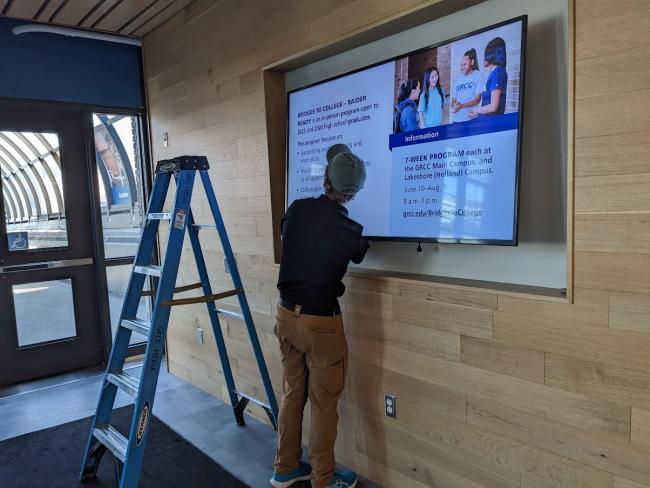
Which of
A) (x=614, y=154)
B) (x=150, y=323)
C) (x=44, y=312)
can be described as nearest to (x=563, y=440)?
(x=614, y=154)

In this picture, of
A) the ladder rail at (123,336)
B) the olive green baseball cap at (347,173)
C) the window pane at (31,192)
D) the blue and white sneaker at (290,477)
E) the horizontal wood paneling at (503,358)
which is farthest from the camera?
the window pane at (31,192)

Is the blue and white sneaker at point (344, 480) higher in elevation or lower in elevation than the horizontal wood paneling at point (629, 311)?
lower

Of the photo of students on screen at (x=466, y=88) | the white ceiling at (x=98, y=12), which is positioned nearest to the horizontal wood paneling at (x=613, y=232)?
the photo of students on screen at (x=466, y=88)

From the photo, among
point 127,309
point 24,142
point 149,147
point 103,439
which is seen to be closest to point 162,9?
point 149,147

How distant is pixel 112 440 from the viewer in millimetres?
2332

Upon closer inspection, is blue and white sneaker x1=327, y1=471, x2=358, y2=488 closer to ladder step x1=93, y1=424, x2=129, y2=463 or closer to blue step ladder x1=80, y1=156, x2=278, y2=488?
blue step ladder x1=80, y1=156, x2=278, y2=488

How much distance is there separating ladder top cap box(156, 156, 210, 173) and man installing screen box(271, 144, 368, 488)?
637 mm

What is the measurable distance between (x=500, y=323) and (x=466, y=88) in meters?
0.89

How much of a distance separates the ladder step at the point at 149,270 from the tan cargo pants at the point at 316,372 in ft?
2.04

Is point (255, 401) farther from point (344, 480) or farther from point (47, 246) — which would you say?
point (47, 246)

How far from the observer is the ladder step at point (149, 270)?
235cm

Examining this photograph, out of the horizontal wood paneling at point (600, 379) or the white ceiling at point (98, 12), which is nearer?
the horizontal wood paneling at point (600, 379)

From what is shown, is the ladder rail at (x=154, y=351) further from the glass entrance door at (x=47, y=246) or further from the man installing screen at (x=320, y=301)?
the glass entrance door at (x=47, y=246)

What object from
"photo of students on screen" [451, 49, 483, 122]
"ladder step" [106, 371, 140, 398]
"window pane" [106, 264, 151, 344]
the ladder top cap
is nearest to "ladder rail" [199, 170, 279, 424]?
the ladder top cap
